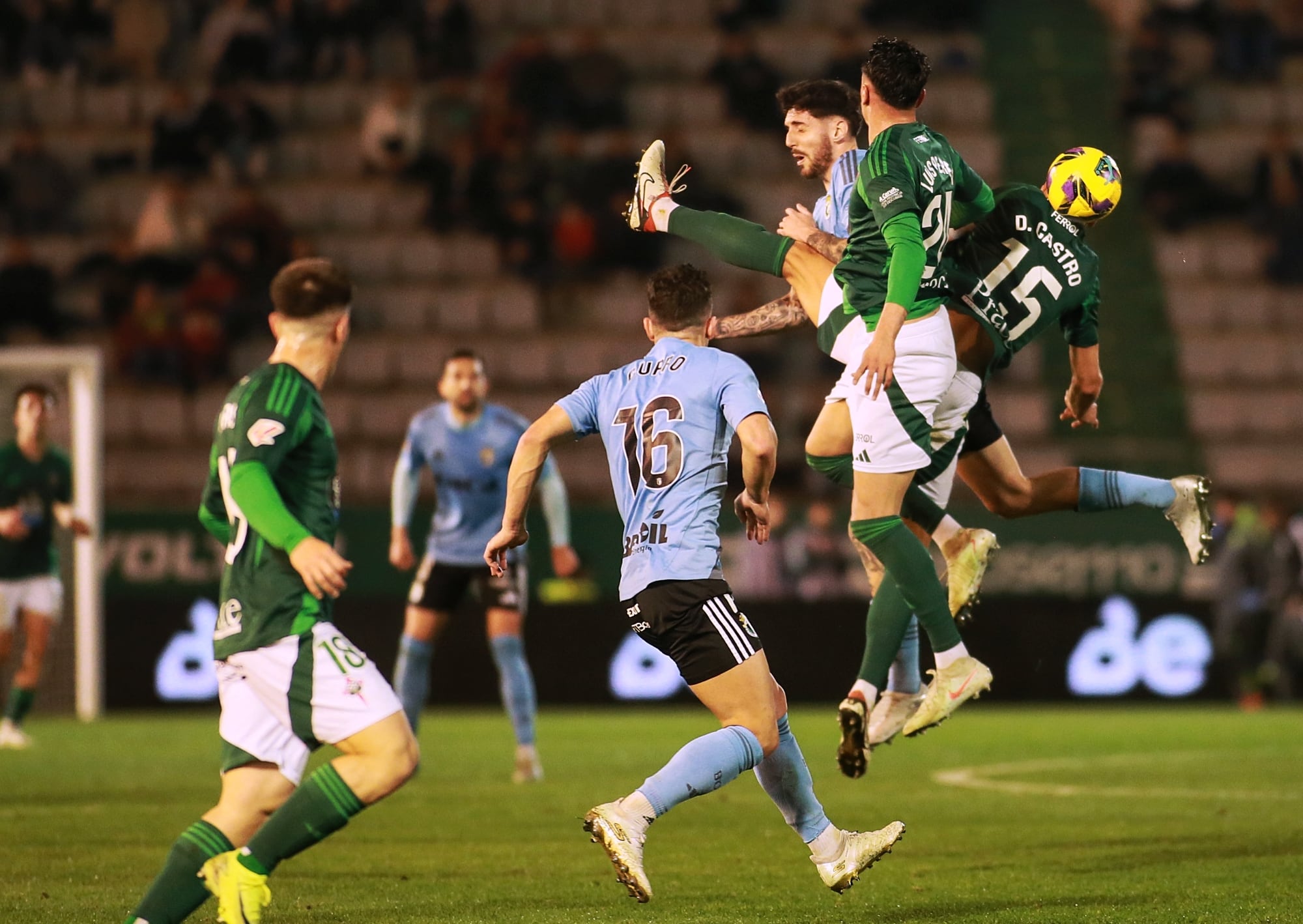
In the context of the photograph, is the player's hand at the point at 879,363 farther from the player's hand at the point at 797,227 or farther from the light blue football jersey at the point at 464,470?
the light blue football jersey at the point at 464,470

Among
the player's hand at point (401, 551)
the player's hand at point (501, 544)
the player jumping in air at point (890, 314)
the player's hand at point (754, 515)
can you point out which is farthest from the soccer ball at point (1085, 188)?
the player's hand at point (401, 551)

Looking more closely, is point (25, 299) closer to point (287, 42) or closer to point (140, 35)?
point (140, 35)

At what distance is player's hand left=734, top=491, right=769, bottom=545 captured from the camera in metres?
6.38

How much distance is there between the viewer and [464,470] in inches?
471

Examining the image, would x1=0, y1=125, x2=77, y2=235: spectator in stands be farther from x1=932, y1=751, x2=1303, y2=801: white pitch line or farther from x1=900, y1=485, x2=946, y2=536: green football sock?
x1=900, y1=485, x2=946, y2=536: green football sock

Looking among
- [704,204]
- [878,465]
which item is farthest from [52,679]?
[878,465]

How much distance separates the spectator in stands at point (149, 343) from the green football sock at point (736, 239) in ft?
42.5

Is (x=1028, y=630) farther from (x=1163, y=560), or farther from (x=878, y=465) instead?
(x=878, y=465)

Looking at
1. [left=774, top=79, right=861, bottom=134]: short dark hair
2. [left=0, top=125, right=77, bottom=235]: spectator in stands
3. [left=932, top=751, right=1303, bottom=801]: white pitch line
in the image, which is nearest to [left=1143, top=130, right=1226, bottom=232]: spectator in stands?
[left=932, top=751, right=1303, bottom=801]: white pitch line

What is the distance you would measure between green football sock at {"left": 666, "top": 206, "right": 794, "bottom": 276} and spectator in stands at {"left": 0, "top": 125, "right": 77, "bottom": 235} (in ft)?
51.6

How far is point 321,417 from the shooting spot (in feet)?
18.6

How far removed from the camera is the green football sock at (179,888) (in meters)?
5.44

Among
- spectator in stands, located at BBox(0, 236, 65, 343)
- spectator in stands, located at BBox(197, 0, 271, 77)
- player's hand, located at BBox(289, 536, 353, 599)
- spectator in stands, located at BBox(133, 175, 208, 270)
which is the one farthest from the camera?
spectator in stands, located at BBox(197, 0, 271, 77)

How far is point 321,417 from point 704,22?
1956 cm
